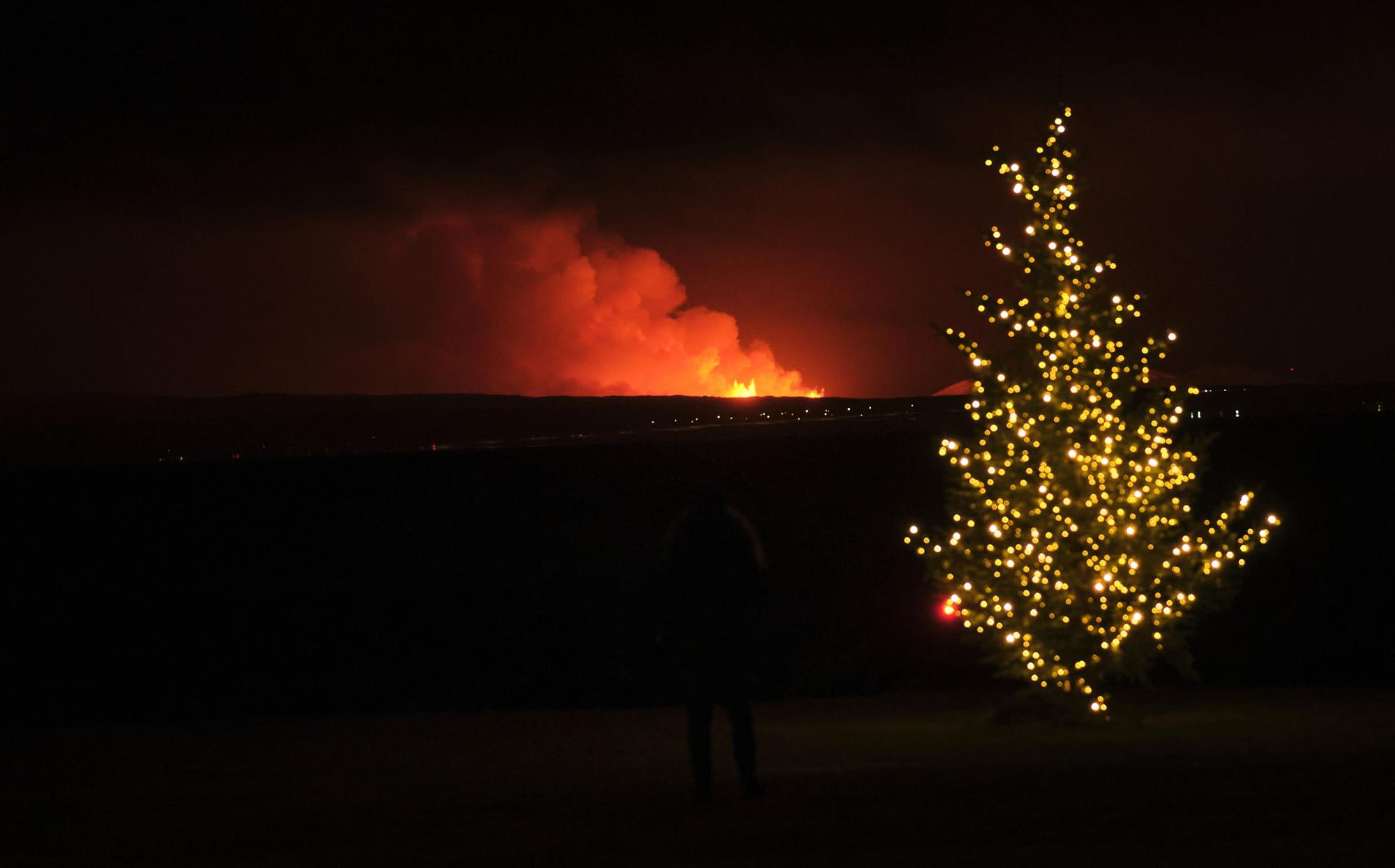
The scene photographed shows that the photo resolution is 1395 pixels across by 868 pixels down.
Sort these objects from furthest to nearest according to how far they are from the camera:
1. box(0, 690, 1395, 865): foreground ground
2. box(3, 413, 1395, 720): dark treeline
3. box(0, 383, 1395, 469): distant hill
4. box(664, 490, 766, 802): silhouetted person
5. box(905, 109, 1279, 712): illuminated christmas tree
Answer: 1. box(0, 383, 1395, 469): distant hill
2. box(3, 413, 1395, 720): dark treeline
3. box(905, 109, 1279, 712): illuminated christmas tree
4. box(664, 490, 766, 802): silhouetted person
5. box(0, 690, 1395, 865): foreground ground

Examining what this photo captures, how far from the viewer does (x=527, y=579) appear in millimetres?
28844

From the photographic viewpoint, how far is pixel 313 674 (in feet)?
72.5

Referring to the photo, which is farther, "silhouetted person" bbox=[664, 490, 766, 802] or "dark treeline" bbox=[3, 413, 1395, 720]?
"dark treeline" bbox=[3, 413, 1395, 720]

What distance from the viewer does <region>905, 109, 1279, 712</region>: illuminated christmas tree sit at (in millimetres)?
15258

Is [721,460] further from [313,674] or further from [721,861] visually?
[721,861]

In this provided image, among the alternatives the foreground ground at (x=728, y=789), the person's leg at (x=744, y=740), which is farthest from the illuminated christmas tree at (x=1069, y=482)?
the person's leg at (x=744, y=740)

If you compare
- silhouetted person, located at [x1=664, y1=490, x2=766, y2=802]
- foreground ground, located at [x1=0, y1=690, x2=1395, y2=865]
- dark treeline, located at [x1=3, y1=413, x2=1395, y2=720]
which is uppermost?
dark treeline, located at [x1=3, y1=413, x2=1395, y2=720]

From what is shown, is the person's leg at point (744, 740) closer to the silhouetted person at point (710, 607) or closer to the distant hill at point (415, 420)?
the silhouetted person at point (710, 607)

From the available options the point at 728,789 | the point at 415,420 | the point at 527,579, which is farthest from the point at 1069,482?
the point at 415,420

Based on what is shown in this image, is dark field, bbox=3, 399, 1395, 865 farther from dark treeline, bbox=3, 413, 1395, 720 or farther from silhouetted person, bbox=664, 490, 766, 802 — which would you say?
silhouetted person, bbox=664, 490, 766, 802

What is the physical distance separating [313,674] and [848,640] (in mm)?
6956

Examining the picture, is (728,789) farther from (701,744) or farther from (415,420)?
(415,420)

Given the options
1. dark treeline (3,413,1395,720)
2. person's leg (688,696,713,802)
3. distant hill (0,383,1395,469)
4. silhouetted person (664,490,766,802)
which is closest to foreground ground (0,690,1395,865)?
person's leg (688,696,713,802)

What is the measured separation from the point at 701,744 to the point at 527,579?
18.6m
